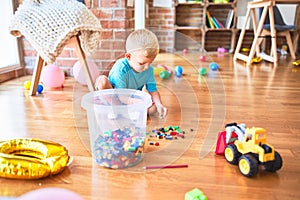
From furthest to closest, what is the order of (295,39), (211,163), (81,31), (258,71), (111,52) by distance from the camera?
(295,39), (258,71), (111,52), (81,31), (211,163)

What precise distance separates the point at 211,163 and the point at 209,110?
1.70ft

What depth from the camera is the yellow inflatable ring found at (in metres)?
0.71

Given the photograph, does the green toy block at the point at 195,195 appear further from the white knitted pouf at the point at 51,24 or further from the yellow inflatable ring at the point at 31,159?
the white knitted pouf at the point at 51,24

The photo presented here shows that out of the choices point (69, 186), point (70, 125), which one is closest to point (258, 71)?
point (70, 125)

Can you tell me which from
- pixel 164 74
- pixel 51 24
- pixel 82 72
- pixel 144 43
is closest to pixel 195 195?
pixel 144 43

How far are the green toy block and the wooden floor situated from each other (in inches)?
1.3

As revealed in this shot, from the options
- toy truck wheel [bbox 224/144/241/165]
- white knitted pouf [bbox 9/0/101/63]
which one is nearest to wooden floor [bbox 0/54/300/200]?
toy truck wheel [bbox 224/144/241/165]

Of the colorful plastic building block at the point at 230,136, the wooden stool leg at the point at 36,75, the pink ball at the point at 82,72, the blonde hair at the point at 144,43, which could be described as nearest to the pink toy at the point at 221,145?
the colorful plastic building block at the point at 230,136

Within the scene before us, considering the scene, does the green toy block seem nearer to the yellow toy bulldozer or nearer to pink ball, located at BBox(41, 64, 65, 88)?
the yellow toy bulldozer

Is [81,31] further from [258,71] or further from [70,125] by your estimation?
[258,71]

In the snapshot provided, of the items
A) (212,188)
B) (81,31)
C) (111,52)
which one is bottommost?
(212,188)

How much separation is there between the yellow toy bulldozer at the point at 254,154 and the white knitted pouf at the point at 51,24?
0.77 meters

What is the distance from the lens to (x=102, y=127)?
0.89m

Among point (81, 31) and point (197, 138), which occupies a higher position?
point (81, 31)
